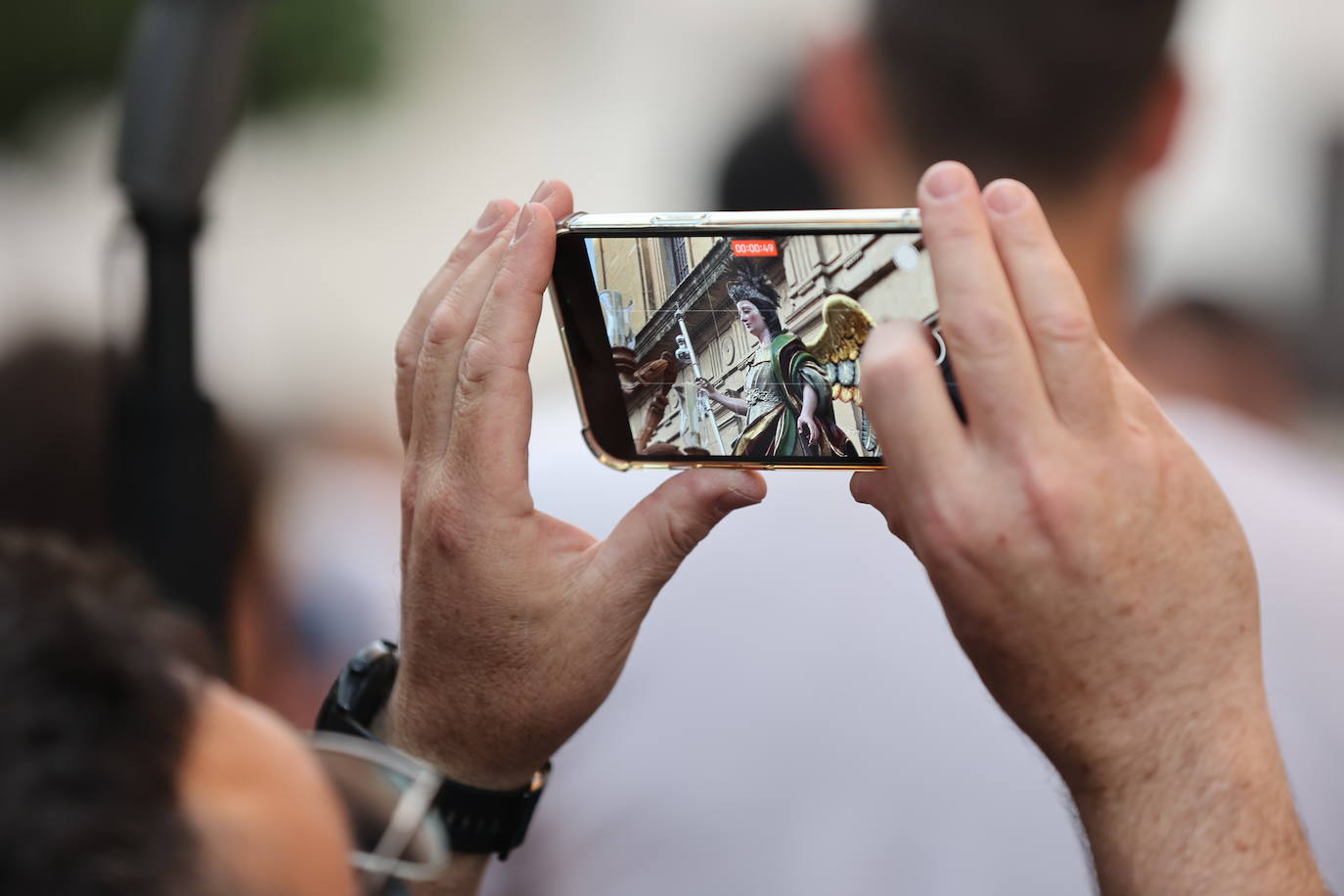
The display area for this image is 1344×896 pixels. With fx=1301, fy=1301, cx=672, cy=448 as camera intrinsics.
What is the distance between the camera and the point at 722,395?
1.25m

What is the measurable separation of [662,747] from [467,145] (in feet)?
14.9

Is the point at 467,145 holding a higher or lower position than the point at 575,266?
higher

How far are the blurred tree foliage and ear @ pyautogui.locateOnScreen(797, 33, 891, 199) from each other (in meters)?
5.12

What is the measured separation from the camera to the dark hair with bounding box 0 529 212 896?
635 mm

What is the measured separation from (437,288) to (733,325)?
12.6 inches

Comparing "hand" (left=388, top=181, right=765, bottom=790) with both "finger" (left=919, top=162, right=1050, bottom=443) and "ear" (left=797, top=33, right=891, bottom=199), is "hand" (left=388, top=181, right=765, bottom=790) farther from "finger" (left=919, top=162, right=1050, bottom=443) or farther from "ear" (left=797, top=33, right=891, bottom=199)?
"ear" (left=797, top=33, right=891, bottom=199)

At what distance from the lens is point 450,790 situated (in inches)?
53.1

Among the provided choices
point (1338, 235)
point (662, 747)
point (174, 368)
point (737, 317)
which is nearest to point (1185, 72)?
point (737, 317)

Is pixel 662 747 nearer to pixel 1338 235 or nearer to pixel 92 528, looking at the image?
pixel 92 528

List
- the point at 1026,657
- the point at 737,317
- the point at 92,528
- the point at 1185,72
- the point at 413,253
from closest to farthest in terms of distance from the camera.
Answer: the point at 1026,657 → the point at 737,317 → the point at 1185,72 → the point at 92,528 → the point at 413,253

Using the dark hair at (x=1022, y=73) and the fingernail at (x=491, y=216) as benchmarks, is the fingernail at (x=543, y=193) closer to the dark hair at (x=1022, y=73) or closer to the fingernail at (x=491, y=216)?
the fingernail at (x=491, y=216)

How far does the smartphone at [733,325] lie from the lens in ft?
3.65

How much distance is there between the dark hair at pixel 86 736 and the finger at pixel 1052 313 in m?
0.64

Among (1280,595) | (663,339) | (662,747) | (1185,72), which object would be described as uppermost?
(1185,72)
